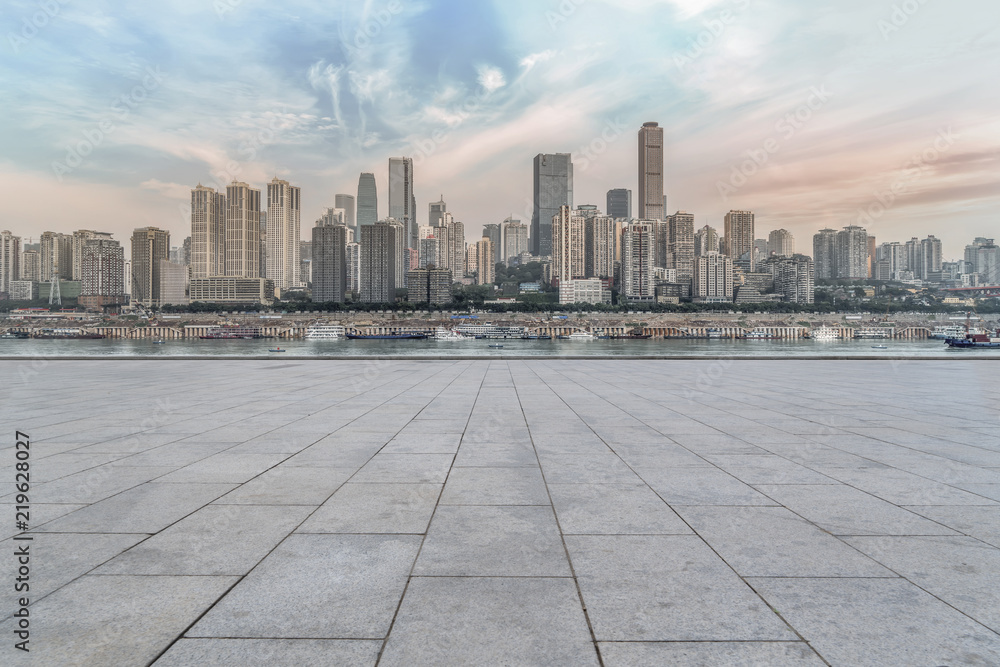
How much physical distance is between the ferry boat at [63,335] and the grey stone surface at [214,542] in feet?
522

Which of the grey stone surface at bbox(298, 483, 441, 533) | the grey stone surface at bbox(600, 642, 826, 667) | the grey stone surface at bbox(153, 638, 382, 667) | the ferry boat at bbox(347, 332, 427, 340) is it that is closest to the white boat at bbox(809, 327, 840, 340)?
the ferry boat at bbox(347, 332, 427, 340)

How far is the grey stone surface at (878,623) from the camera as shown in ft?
9.23

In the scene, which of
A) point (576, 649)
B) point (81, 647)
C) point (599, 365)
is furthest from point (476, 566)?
point (599, 365)

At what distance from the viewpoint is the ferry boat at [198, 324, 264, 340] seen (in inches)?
5446

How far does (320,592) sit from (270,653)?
0.63m

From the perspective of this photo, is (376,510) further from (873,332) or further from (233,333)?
(873,332)

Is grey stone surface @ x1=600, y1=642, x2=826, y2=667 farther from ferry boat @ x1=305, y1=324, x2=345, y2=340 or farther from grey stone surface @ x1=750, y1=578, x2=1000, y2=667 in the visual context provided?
ferry boat @ x1=305, y1=324, x2=345, y2=340

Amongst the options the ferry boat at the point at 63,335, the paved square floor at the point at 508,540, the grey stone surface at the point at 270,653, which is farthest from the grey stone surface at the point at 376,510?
the ferry boat at the point at 63,335

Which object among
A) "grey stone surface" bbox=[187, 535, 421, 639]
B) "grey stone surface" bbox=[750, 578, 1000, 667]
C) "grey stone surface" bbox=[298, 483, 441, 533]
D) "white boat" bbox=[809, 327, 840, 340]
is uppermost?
"grey stone surface" bbox=[187, 535, 421, 639]

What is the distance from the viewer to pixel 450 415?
409 inches

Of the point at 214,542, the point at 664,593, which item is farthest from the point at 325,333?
the point at 664,593

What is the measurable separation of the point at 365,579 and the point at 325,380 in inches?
560

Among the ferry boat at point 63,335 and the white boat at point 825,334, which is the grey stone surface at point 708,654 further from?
the ferry boat at point 63,335

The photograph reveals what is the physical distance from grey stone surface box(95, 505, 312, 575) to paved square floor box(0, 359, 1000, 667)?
0.9 inches
